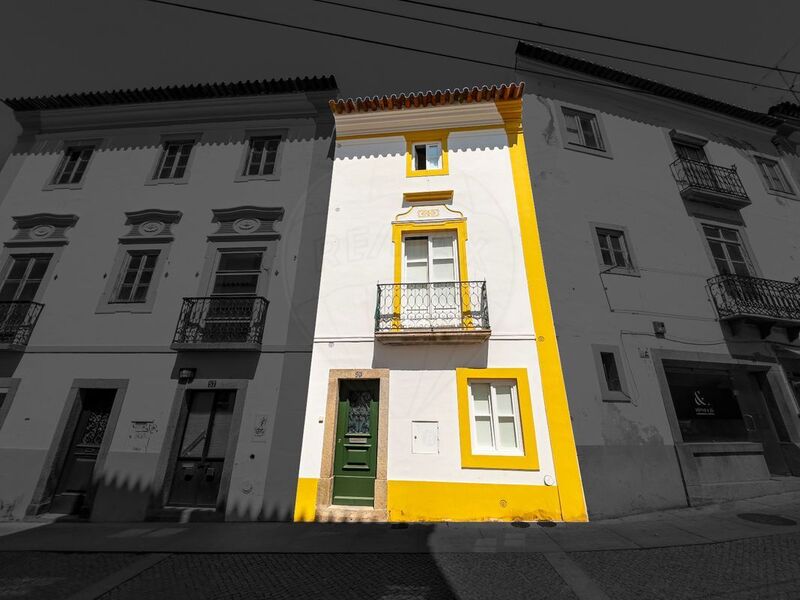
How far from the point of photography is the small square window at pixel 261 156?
10.3 meters

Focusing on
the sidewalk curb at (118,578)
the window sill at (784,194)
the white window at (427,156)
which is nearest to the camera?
the sidewalk curb at (118,578)

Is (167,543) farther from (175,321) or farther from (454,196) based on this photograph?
(454,196)

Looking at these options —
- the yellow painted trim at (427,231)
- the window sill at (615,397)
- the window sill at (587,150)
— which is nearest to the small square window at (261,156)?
the yellow painted trim at (427,231)

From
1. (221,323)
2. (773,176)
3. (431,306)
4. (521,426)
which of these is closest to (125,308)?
(221,323)

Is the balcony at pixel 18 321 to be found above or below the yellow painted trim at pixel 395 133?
below

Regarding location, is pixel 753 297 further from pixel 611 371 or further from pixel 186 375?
pixel 186 375

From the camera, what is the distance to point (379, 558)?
4.79 meters

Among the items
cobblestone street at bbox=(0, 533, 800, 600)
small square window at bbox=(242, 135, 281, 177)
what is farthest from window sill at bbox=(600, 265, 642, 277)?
small square window at bbox=(242, 135, 281, 177)

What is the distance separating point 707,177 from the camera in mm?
10570

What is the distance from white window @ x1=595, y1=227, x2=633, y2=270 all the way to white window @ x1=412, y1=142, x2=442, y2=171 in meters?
4.77

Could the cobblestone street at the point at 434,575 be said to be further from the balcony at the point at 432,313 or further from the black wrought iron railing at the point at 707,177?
the black wrought iron railing at the point at 707,177

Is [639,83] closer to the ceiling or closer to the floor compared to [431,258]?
closer to the ceiling

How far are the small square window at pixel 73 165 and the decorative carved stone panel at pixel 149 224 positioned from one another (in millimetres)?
2948

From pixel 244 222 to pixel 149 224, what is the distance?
2.77 meters
